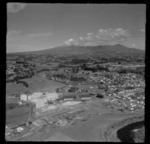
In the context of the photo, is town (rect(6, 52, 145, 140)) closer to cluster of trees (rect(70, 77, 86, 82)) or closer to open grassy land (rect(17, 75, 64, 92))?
cluster of trees (rect(70, 77, 86, 82))

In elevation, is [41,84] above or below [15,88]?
above

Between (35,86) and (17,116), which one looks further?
(35,86)

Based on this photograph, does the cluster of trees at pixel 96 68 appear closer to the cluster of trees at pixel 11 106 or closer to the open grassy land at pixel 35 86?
the open grassy land at pixel 35 86

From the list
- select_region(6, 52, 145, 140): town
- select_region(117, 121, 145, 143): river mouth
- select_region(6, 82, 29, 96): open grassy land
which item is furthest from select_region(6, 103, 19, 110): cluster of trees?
select_region(117, 121, 145, 143): river mouth

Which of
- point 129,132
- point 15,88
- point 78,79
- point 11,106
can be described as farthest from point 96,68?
point 129,132

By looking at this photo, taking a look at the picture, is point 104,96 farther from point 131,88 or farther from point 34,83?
point 34,83

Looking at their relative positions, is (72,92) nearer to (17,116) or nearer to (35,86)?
(35,86)

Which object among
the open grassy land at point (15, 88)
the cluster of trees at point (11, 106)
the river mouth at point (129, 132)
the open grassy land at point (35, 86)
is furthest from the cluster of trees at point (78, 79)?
the river mouth at point (129, 132)

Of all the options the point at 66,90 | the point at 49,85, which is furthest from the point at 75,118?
the point at 49,85
